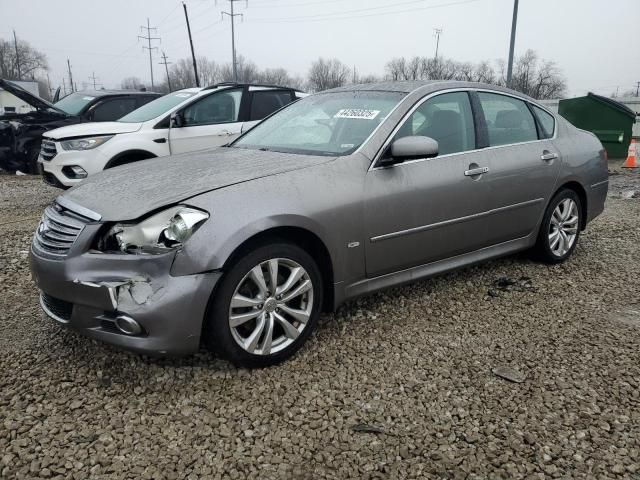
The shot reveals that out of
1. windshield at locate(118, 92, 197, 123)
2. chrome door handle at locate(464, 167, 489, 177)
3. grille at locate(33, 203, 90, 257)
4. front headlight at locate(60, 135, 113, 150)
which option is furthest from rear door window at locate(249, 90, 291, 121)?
grille at locate(33, 203, 90, 257)

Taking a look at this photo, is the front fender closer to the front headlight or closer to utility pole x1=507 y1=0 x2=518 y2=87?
the front headlight

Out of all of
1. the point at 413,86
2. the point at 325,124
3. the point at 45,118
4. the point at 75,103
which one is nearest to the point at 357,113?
the point at 325,124

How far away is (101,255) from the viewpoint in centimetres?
259

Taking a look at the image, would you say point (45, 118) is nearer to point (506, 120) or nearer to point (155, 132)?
point (155, 132)

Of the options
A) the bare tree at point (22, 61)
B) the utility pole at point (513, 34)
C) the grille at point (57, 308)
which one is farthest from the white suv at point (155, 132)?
the bare tree at point (22, 61)

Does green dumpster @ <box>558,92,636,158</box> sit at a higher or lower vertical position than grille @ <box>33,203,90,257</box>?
lower

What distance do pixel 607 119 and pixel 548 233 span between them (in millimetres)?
9734

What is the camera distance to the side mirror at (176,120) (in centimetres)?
689

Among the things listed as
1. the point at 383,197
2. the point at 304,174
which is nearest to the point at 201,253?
the point at 304,174

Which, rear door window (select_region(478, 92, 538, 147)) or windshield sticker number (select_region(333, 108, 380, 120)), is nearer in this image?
windshield sticker number (select_region(333, 108, 380, 120))

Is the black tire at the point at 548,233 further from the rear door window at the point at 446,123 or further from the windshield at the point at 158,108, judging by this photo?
the windshield at the point at 158,108

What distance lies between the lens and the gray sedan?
2572 mm

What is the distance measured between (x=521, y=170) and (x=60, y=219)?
325cm

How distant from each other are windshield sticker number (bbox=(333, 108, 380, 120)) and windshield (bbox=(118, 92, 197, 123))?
4098 millimetres
